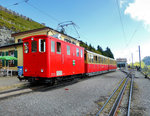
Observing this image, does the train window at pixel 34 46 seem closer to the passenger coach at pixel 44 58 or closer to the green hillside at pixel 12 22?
the passenger coach at pixel 44 58

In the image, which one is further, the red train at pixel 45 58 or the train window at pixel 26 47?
the train window at pixel 26 47

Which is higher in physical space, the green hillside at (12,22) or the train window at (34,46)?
the green hillside at (12,22)

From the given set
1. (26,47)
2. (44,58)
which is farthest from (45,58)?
(26,47)

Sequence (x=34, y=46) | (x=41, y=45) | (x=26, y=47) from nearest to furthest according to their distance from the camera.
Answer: (x=41, y=45) < (x=34, y=46) < (x=26, y=47)

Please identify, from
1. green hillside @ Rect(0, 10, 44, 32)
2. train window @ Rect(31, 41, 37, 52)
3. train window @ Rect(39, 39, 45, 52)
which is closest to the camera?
train window @ Rect(39, 39, 45, 52)

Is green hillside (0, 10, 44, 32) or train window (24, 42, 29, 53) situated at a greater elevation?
green hillside (0, 10, 44, 32)

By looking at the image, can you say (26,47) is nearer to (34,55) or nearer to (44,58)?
(34,55)

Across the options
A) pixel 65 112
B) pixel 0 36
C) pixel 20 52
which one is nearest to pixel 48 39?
pixel 65 112

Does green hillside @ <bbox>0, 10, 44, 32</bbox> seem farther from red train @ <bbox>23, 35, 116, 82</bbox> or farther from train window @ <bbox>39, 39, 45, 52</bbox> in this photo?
train window @ <bbox>39, 39, 45, 52</bbox>

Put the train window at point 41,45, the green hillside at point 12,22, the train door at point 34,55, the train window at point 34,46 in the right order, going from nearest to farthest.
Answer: the train window at point 41,45, the train door at point 34,55, the train window at point 34,46, the green hillside at point 12,22

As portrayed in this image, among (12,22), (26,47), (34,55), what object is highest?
(12,22)

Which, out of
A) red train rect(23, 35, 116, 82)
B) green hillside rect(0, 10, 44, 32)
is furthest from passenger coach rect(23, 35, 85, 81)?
green hillside rect(0, 10, 44, 32)

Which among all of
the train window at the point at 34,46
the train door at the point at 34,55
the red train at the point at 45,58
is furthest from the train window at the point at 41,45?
the train window at the point at 34,46

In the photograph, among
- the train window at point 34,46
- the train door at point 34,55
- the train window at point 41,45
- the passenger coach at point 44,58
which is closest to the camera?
the passenger coach at point 44,58
